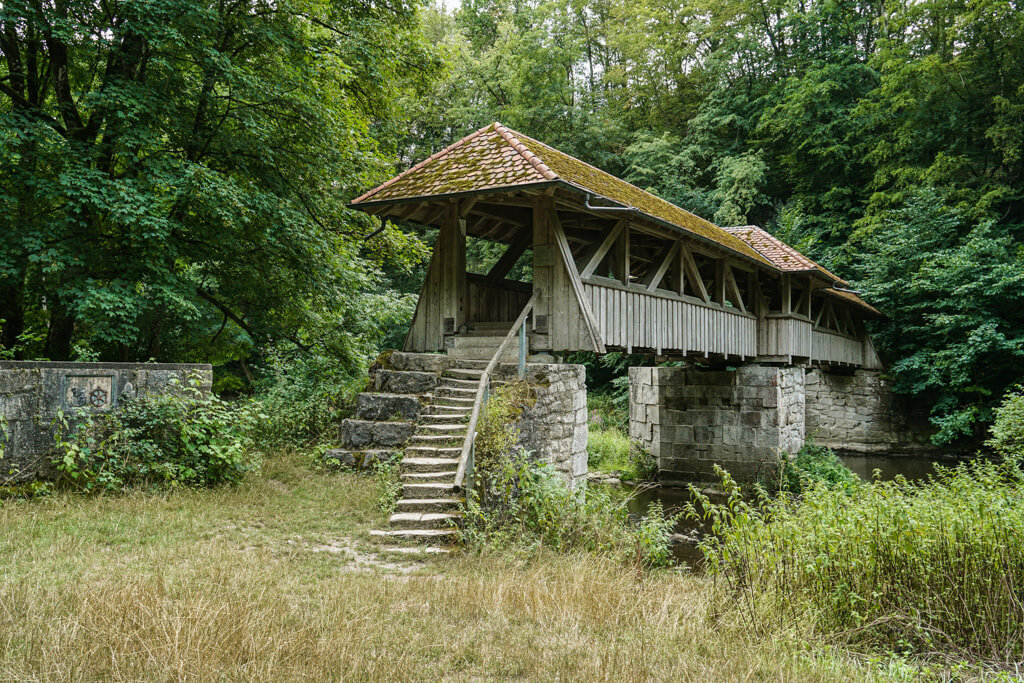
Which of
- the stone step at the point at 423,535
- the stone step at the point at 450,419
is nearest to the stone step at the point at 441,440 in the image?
the stone step at the point at 450,419

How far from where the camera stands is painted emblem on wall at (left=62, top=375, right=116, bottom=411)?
6.59 metres

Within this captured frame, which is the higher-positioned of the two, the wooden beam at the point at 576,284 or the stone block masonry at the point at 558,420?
the wooden beam at the point at 576,284

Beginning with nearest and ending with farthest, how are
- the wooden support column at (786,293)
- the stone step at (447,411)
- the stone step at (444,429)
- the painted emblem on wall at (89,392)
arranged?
the painted emblem on wall at (89,392) < the stone step at (444,429) < the stone step at (447,411) < the wooden support column at (786,293)

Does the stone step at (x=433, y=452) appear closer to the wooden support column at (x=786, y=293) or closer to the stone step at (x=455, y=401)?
the stone step at (x=455, y=401)

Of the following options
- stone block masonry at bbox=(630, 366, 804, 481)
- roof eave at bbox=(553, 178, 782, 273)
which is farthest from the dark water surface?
roof eave at bbox=(553, 178, 782, 273)

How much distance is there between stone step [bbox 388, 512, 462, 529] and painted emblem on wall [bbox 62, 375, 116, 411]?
11.5ft

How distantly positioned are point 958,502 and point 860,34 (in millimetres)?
26995

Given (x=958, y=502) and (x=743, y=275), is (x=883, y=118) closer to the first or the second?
(x=743, y=275)

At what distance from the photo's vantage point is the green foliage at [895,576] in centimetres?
438

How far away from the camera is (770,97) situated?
80.8ft

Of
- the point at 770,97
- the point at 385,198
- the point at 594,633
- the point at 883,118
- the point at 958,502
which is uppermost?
the point at 770,97

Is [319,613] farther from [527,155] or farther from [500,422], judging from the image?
[527,155]

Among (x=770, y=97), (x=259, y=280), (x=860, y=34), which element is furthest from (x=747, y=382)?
(x=860, y=34)

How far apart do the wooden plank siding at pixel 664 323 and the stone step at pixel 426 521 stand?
389cm
